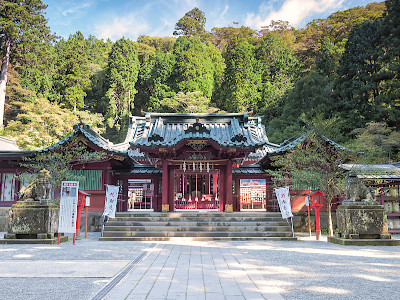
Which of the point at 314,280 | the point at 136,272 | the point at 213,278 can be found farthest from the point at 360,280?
the point at 136,272

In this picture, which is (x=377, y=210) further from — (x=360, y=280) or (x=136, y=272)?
(x=136, y=272)

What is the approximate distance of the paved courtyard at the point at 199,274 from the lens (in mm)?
4738

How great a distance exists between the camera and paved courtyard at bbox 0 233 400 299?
4738mm

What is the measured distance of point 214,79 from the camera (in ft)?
147

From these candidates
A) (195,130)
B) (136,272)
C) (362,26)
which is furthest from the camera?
(362,26)

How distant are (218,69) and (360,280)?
41.8m

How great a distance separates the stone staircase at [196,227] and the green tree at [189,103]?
2334 cm

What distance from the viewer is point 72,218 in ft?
35.1

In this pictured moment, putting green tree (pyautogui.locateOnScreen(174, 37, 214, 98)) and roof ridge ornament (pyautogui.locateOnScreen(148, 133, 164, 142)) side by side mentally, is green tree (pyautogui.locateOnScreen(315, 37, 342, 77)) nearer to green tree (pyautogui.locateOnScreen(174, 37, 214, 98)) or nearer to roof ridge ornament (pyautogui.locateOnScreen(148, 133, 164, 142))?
green tree (pyautogui.locateOnScreen(174, 37, 214, 98))

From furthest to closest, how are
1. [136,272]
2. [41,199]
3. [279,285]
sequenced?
[41,199], [136,272], [279,285]

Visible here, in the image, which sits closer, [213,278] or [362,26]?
[213,278]

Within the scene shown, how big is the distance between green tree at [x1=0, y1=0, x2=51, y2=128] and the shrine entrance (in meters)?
21.6

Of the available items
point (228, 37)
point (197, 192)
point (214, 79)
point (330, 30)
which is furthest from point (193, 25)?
point (197, 192)

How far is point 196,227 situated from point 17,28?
3025 cm
